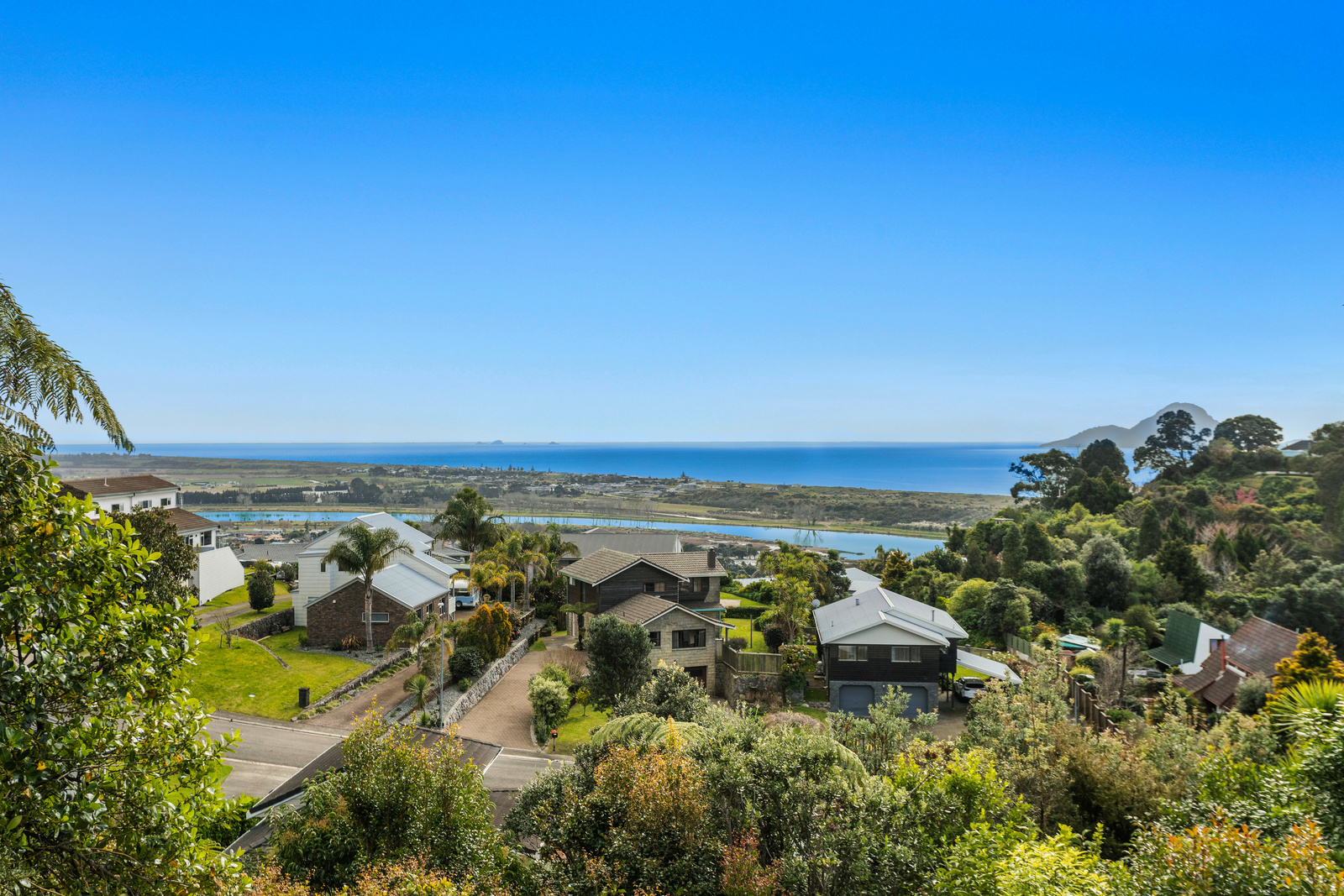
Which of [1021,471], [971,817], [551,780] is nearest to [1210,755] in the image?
[971,817]

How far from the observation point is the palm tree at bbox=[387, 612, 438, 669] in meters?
33.4

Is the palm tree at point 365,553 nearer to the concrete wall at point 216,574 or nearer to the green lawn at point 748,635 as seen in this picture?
the concrete wall at point 216,574

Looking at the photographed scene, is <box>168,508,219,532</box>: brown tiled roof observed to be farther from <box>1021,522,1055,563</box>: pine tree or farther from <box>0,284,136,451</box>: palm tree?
<box>1021,522,1055,563</box>: pine tree

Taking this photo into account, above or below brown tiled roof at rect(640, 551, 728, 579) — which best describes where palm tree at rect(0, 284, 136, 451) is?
above

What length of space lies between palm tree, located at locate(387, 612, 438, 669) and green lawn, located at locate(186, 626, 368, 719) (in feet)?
7.50

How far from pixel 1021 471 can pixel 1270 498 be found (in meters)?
30.2

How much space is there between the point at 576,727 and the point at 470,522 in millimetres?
29340

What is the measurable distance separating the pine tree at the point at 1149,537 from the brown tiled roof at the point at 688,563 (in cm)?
3821

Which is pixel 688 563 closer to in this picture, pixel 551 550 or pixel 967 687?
pixel 551 550

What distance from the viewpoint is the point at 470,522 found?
55.3 meters

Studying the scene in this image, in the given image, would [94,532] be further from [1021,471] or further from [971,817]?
[1021,471]

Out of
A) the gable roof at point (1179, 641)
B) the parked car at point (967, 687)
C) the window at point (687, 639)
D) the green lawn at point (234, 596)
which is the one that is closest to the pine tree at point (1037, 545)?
the gable roof at point (1179, 641)

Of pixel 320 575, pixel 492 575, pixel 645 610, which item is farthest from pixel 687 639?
pixel 320 575

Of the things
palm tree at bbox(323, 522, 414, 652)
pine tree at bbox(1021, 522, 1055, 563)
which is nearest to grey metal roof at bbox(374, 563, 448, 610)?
palm tree at bbox(323, 522, 414, 652)
